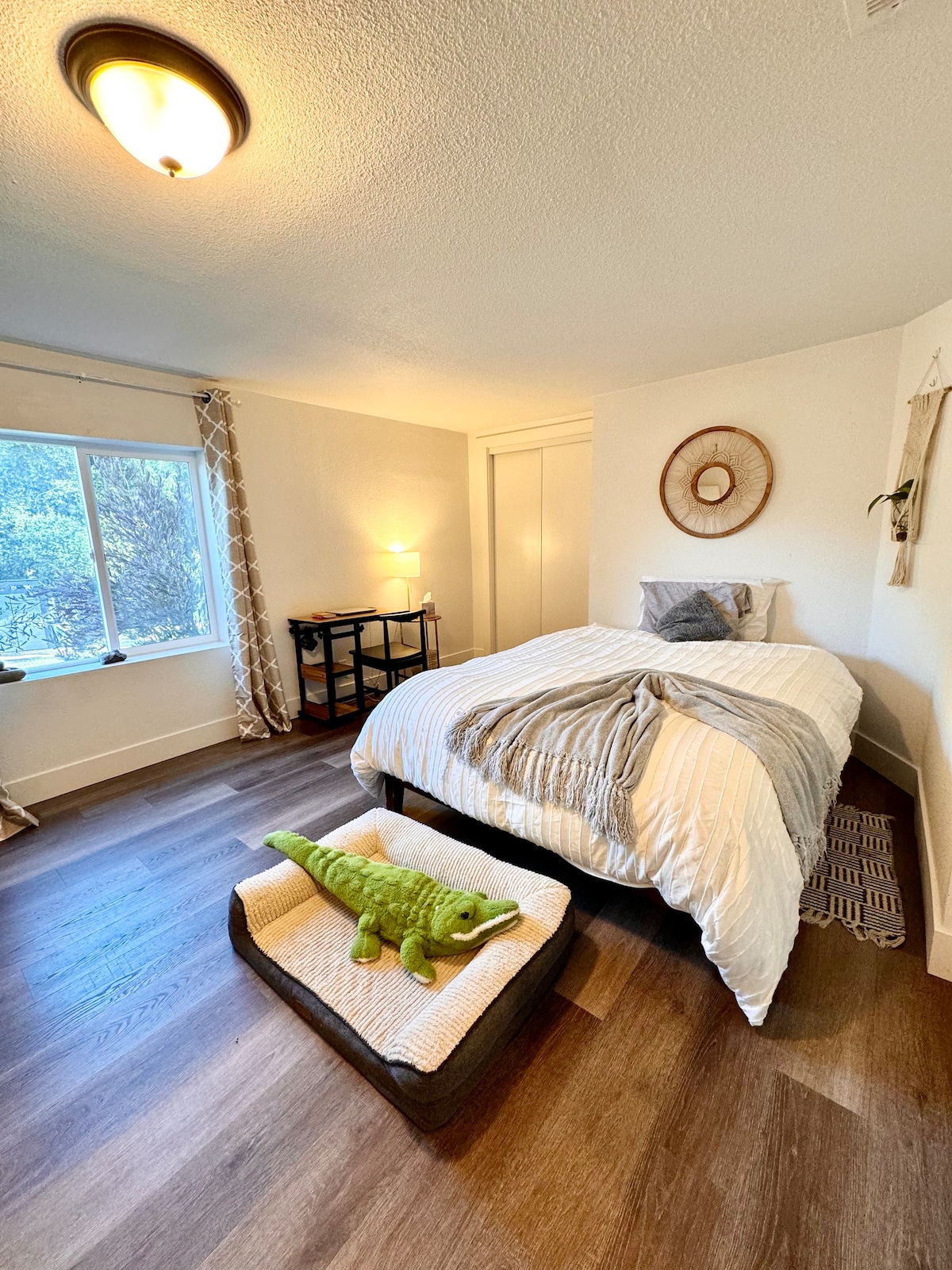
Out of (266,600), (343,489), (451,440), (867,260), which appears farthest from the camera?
(451,440)

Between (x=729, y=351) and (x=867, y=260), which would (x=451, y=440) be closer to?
(x=729, y=351)

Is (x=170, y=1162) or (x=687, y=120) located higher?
(x=687, y=120)

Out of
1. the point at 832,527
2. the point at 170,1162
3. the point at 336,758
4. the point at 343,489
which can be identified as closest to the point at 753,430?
the point at 832,527

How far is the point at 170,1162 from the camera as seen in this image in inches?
41.2

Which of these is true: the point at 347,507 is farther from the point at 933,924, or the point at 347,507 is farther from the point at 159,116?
the point at 933,924

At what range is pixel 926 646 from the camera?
2201 mm

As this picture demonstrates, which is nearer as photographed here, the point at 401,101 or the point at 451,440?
the point at 401,101

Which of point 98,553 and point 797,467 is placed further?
point 797,467

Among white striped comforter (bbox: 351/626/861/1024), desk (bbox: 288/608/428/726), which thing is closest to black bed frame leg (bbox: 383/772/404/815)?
white striped comforter (bbox: 351/626/861/1024)

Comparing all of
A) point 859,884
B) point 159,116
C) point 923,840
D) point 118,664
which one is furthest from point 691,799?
point 118,664

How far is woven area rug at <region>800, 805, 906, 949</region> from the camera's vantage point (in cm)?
162

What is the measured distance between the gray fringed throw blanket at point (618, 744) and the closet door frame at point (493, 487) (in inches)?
114

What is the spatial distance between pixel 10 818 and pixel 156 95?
2.89m

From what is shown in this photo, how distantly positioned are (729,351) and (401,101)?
2.38m
